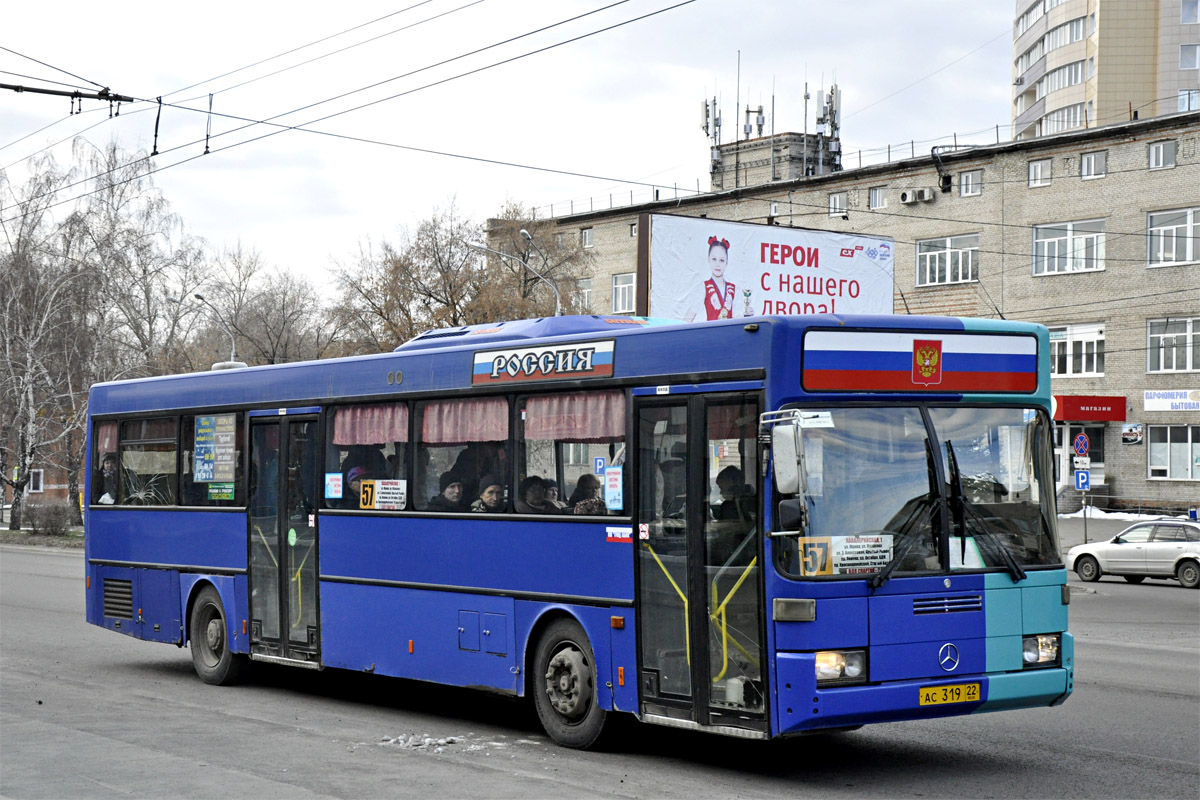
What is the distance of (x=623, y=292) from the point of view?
69.6 meters

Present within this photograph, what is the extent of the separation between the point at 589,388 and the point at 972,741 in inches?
149

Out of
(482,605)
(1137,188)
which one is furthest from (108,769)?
(1137,188)

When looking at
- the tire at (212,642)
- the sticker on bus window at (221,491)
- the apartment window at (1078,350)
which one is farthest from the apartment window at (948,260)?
the tire at (212,642)

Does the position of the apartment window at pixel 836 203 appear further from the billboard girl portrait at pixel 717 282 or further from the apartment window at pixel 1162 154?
the billboard girl portrait at pixel 717 282

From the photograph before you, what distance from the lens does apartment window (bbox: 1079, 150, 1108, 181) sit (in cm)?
5186

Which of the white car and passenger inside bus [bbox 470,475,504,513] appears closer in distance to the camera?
passenger inside bus [bbox 470,475,504,513]

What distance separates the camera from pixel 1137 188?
167ft

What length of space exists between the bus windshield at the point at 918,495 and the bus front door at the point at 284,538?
5929 millimetres

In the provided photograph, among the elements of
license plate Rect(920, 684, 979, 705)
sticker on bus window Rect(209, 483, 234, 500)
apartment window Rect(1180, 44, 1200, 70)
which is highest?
apartment window Rect(1180, 44, 1200, 70)

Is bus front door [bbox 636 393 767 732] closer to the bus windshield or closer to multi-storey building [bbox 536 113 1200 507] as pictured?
the bus windshield

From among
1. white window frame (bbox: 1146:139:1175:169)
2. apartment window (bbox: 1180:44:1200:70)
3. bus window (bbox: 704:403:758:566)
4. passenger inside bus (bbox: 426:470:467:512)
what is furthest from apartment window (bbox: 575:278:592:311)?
bus window (bbox: 704:403:758:566)

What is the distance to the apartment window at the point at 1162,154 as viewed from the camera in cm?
4988

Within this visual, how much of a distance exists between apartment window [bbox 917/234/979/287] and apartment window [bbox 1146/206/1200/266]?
288 inches

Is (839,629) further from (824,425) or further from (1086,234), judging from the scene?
(1086,234)
